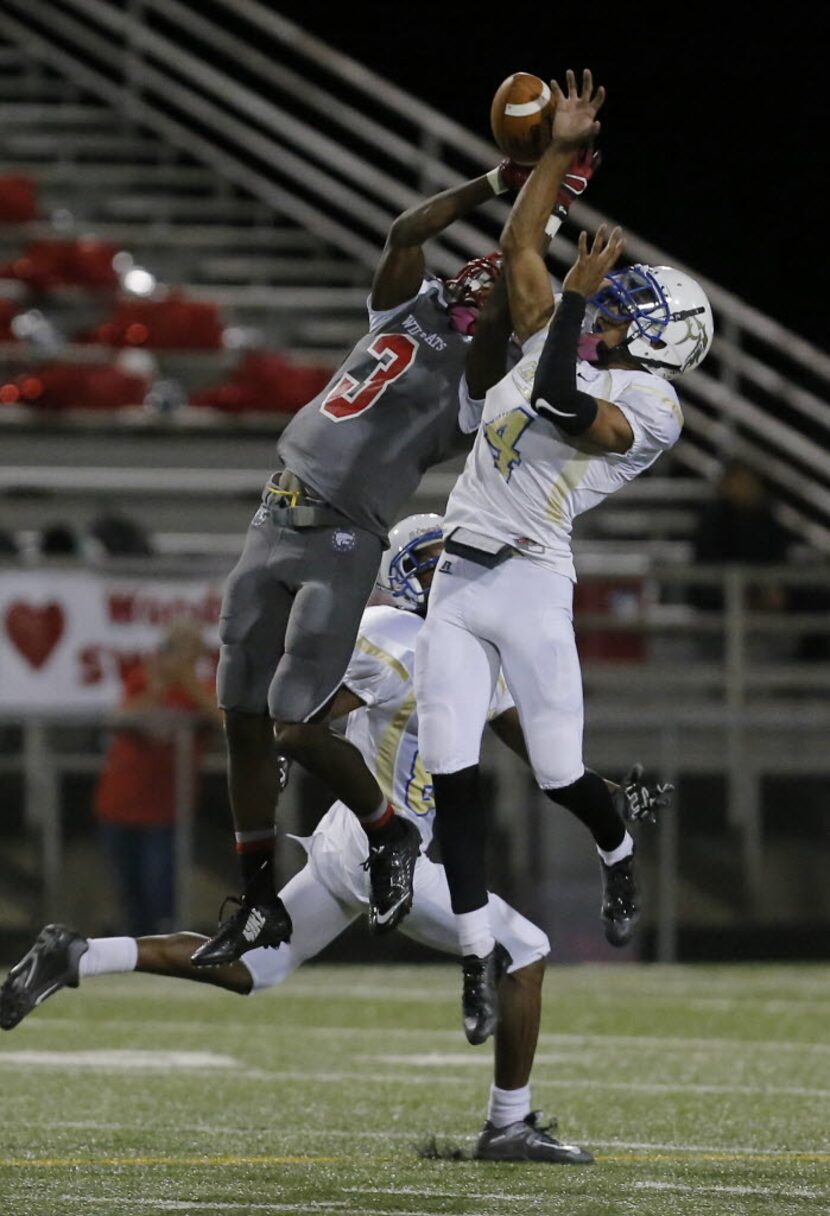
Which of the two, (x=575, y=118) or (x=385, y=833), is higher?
(x=575, y=118)

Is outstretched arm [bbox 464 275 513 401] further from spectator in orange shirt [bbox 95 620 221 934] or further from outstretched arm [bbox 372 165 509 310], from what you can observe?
spectator in orange shirt [bbox 95 620 221 934]

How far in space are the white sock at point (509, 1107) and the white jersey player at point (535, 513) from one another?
34 centimetres

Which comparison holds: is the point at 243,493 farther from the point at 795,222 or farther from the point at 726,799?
the point at 795,222

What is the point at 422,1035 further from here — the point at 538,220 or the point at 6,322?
the point at 6,322

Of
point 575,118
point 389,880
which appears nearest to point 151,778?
point 389,880

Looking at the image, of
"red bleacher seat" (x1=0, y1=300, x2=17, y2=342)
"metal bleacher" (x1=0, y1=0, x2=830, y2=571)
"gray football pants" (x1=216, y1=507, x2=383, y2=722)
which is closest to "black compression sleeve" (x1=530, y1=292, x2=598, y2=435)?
"gray football pants" (x1=216, y1=507, x2=383, y2=722)

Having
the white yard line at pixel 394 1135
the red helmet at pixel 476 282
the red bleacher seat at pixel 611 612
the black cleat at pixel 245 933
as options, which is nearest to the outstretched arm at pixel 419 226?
the red helmet at pixel 476 282

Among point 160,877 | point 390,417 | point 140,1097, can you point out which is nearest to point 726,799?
point 160,877

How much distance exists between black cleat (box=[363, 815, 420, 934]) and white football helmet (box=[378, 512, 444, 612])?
2.44ft

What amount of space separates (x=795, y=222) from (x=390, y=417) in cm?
1187

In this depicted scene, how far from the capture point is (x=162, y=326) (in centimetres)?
1417

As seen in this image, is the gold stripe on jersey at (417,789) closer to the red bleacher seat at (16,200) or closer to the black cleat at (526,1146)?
the black cleat at (526,1146)

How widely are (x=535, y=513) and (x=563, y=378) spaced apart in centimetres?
38

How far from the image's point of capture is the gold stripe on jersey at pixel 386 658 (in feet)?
20.8
